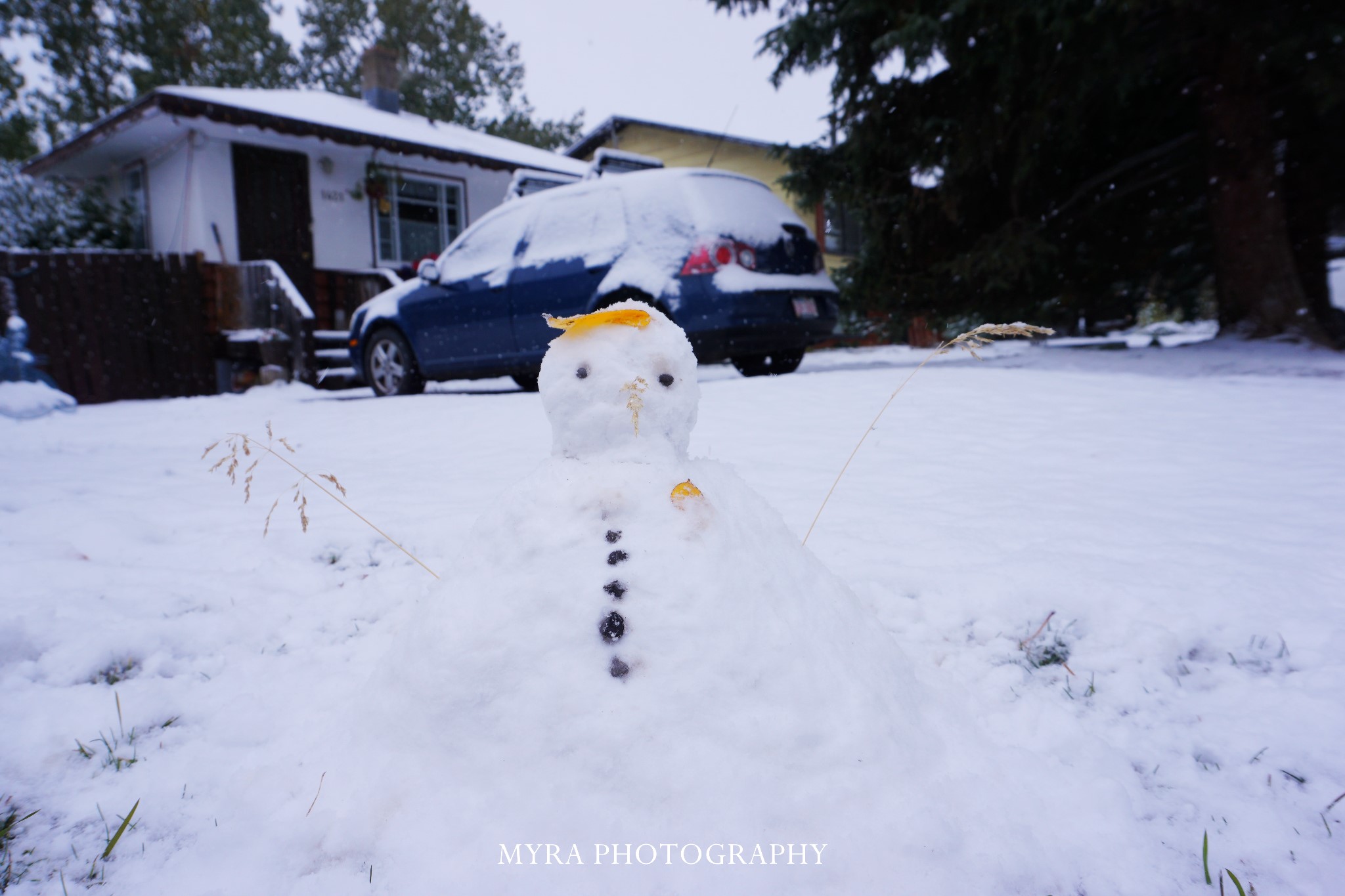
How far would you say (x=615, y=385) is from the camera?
132cm

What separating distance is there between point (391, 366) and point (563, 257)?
2540 mm

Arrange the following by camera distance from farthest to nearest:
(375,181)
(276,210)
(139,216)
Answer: (375,181) < (139,216) < (276,210)

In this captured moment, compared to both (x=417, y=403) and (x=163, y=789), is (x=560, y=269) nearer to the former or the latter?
(x=417, y=403)

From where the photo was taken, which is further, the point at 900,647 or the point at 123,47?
the point at 123,47

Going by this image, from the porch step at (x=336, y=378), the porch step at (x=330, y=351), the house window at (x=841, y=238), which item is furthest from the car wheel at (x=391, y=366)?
the house window at (x=841, y=238)

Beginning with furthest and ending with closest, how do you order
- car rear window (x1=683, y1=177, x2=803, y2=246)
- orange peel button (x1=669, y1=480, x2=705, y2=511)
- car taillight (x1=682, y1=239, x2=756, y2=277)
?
1. car rear window (x1=683, y1=177, x2=803, y2=246)
2. car taillight (x1=682, y1=239, x2=756, y2=277)
3. orange peel button (x1=669, y1=480, x2=705, y2=511)

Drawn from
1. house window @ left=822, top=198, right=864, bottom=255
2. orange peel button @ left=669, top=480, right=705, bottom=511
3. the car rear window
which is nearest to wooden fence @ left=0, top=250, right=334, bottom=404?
the car rear window

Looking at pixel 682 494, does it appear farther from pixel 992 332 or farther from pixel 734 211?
pixel 734 211

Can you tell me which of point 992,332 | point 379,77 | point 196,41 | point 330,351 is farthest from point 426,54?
point 992,332

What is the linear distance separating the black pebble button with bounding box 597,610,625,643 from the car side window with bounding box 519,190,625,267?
479cm

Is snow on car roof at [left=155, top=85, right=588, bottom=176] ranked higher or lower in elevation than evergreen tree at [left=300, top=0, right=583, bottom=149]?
lower

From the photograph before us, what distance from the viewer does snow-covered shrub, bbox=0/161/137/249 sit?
11.4 meters

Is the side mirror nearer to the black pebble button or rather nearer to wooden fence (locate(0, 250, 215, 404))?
wooden fence (locate(0, 250, 215, 404))

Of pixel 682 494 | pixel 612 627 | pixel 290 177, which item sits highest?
pixel 290 177
